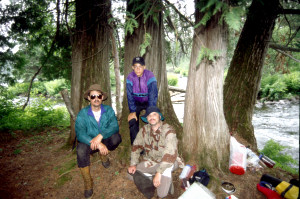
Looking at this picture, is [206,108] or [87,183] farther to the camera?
[206,108]

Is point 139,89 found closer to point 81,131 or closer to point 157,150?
Result: point 157,150

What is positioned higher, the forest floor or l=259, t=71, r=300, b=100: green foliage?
l=259, t=71, r=300, b=100: green foliage

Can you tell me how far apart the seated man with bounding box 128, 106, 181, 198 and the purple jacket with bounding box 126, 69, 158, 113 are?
1.45ft

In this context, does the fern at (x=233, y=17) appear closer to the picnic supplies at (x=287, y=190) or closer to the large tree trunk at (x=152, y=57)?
the large tree trunk at (x=152, y=57)

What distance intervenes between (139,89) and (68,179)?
2.25 m

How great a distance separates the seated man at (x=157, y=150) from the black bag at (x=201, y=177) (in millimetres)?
343

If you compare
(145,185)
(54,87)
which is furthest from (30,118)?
(54,87)

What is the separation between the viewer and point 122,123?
362cm

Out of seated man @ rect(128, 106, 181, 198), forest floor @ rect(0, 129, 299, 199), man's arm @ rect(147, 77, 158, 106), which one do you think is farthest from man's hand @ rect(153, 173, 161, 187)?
man's arm @ rect(147, 77, 158, 106)

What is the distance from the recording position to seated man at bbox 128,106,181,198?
234cm

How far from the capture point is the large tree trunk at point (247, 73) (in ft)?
11.9

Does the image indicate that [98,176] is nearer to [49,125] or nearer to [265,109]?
[49,125]

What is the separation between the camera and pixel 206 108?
2.80m

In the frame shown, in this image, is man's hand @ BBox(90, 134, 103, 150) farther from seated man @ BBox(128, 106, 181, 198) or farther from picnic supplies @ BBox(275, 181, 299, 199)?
picnic supplies @ BBox(275, 181, 299, 199)
